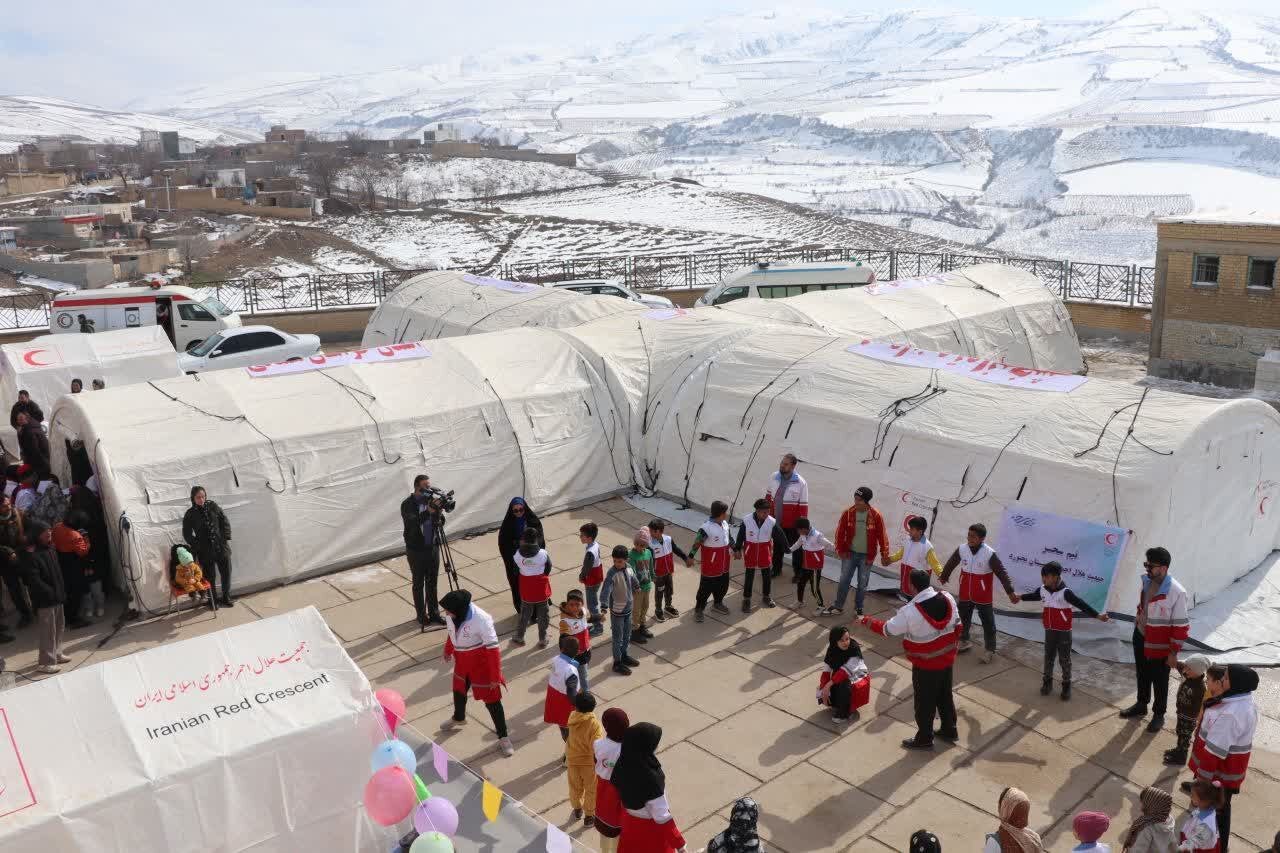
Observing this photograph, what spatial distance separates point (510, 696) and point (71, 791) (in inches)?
170

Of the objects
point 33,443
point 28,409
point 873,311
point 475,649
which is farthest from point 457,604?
point 873,311

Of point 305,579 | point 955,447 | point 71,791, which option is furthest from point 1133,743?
point 305,579

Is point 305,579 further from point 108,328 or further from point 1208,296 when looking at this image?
point 1208,296

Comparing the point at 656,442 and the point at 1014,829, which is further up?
the point at 656,442

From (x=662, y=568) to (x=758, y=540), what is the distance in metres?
1.04

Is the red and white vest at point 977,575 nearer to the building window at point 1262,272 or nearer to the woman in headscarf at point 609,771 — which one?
the woman in headscarf at point 609,771

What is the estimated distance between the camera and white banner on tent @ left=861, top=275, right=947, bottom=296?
812 inches

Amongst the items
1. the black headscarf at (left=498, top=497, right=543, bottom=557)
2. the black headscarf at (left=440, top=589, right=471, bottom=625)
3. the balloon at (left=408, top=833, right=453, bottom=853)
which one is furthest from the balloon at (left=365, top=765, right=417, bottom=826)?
the black headscarf at (left=498, top=497, right=543, bottom=557)

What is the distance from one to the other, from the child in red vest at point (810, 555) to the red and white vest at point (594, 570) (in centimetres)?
227

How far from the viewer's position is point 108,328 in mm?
22297

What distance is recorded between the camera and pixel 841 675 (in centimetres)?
880

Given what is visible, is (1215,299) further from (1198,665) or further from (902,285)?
(1198,665)

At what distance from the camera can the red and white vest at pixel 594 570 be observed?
31.6 feet

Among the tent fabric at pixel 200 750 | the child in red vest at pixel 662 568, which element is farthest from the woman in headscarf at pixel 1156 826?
the child in red vest at pixel 662 568
